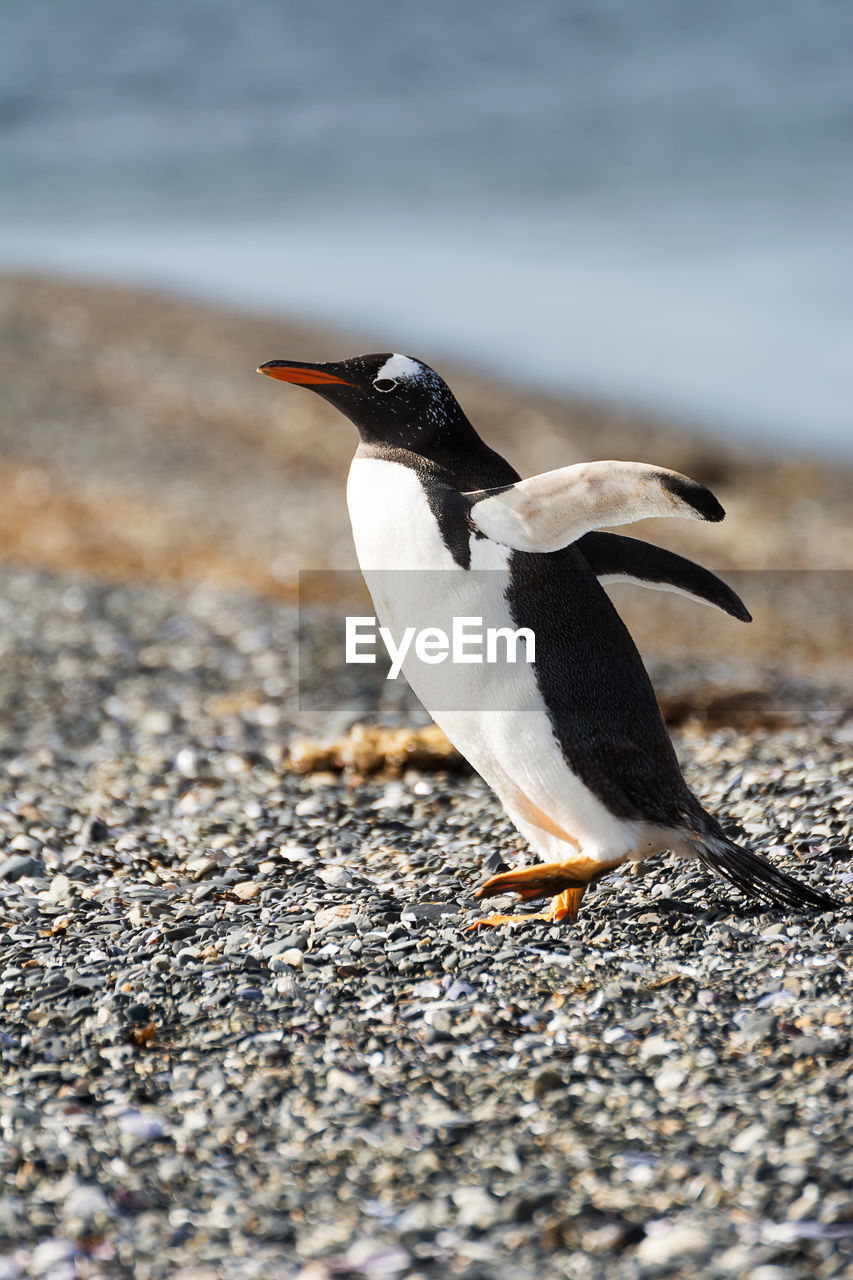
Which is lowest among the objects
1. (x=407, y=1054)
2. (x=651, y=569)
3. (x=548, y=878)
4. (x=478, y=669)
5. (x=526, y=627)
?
(x=407, y=1054)

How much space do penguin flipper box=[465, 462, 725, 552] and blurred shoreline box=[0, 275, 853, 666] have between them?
5.36 meters

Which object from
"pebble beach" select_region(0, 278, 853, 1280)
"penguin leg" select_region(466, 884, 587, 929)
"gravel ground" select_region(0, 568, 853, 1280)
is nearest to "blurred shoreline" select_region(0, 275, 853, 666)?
"pebble beach" select_region(0, 278, 853, 1280)

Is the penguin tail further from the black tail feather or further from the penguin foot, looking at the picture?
the penguin foot

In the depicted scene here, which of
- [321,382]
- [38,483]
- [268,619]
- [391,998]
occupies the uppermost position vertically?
[38,483]

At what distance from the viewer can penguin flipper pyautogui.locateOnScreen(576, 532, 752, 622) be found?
3.56m

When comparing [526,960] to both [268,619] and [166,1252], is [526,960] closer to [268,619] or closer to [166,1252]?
[166,1252]

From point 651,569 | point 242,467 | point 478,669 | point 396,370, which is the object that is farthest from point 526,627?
point 242,467

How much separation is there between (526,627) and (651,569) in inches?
19.9

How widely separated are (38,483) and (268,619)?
16.5 ft

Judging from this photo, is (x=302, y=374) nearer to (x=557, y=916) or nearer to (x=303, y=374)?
(x=303, y=374)

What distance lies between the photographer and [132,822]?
4.95 meters

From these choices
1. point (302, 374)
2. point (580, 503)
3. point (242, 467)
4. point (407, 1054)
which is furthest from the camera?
point (242, 467)

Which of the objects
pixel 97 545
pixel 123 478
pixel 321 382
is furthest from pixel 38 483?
pixel 321 382

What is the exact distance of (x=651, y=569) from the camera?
365cm
